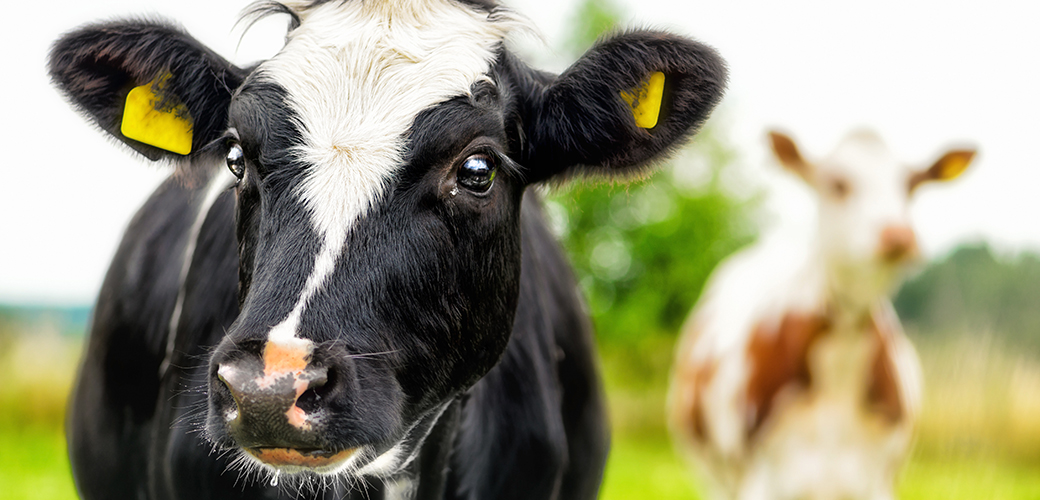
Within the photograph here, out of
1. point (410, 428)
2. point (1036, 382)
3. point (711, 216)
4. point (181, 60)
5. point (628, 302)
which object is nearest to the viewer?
point (410, 428)

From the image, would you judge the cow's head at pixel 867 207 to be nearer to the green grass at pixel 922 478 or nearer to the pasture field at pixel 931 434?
the pasture field at pixel 931 434

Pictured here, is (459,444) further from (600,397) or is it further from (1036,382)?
(1036,382)

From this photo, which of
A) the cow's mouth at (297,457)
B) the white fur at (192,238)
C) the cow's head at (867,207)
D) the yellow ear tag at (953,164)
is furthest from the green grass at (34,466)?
the yellow ear tag at (953,164)

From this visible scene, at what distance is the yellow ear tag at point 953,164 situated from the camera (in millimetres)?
5566

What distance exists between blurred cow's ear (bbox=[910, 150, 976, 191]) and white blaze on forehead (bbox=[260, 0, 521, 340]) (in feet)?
13.1

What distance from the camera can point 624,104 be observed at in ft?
8.30

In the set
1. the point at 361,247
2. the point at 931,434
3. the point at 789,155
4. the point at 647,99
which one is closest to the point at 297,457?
the point at 361,247

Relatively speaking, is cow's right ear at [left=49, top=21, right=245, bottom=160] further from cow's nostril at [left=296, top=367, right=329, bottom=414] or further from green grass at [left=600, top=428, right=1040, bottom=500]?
green grass at [left=600, top=428, right=1040, bottom=500]

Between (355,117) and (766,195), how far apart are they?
76.4 ft

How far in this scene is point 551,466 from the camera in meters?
3.01

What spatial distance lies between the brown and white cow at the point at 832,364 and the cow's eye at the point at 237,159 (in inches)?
163

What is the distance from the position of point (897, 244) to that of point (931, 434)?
3.39 meters

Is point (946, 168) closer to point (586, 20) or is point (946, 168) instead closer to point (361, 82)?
point (361, 82)

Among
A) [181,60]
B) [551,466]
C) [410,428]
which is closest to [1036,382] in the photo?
[551,466]
